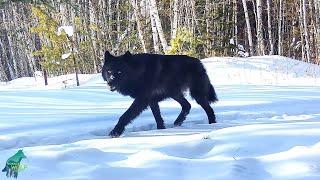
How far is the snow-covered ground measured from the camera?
11.4 ft

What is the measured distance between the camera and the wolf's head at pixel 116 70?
627 cm

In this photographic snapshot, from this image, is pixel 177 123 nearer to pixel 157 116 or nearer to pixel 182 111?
pixel 182 111

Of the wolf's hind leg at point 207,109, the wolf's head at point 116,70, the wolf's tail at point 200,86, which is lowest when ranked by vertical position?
the wolf's hind leg at point 207,109

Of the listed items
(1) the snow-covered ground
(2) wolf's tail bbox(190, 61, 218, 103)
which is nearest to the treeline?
(1) the snow-covered ground

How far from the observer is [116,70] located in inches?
247

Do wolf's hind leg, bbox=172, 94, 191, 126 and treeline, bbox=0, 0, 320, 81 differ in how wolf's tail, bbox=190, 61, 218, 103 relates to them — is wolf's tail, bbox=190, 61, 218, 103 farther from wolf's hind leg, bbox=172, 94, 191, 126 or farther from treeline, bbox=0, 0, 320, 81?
treeline, bbox=0, 0, 320, 81

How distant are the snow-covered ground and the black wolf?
0.90 feet

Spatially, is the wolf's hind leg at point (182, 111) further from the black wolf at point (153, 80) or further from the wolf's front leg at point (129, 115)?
the wolf's front leg at point (129, 115)

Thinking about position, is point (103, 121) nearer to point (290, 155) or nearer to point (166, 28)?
point (290, 155)

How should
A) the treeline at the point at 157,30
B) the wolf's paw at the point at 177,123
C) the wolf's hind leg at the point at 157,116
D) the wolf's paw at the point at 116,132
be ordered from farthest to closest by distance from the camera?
the treeline at the point at 157,30
the wolf's paw at the point at 177,123
the wolf's hind leg at the point at 157,116
the wolf's paw at the point at 116,132

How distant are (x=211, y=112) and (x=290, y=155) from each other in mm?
3456

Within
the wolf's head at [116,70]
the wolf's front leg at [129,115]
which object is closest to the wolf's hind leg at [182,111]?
the wolf's front leg at [129,115]

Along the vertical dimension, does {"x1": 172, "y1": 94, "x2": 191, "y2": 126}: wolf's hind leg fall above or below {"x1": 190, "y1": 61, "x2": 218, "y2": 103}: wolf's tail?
below

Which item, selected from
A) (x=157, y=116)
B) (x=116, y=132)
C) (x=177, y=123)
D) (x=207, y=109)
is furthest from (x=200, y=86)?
(x=116, y=132)
